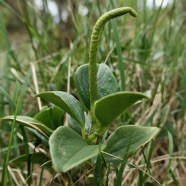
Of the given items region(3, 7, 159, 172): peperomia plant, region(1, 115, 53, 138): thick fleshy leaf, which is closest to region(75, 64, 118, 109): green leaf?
region(3, 7, 159, 172): peperomia plant

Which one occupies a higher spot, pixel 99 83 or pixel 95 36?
pixel 95 36

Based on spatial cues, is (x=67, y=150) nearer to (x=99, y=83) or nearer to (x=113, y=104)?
(x=113, y=104)

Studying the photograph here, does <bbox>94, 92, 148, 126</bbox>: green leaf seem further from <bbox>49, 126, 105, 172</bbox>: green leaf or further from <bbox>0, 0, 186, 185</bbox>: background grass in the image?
<bbox>0, 0, 186, 185</bbox>: background grass

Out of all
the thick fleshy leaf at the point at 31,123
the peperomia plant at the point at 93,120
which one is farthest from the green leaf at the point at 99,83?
the thick fleshy leaf at the point at 31,123

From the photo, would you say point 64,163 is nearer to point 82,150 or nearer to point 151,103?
point 82,150

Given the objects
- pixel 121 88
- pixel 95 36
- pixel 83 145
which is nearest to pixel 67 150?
pixel 83 145

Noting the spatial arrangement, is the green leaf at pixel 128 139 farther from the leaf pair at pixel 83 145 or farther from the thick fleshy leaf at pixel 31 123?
the thick fleshy leaf at pixel 31 123

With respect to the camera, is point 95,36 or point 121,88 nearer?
point 95,36
